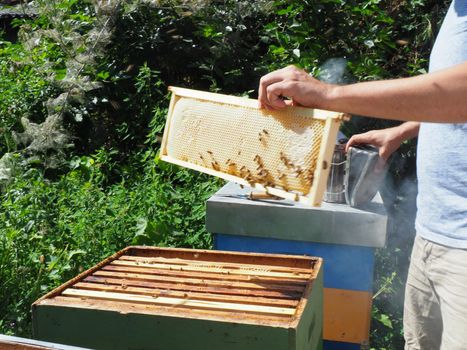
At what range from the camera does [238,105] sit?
188 centimetres

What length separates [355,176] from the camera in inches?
84.7

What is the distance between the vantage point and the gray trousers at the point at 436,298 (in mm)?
1731

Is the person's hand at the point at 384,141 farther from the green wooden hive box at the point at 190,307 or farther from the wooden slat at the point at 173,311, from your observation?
the wooden slat at the point at 173,311

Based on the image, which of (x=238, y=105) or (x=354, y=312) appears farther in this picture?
(x=354, y=312)

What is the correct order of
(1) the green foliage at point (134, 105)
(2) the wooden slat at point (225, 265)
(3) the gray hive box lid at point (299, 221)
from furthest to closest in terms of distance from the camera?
(1) the green foliage at point (134, 105), (3) the gray hive box lid at point (299, 221), (2) the wooden slat at point (225, 265)

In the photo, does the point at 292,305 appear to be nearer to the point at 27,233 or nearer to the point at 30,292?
the point at 30,292

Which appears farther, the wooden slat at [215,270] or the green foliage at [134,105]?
the green foliage at [134,105]

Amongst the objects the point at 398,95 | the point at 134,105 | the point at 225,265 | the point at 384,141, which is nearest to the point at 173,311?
the point at 225,265

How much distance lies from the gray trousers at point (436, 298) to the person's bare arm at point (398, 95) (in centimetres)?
52

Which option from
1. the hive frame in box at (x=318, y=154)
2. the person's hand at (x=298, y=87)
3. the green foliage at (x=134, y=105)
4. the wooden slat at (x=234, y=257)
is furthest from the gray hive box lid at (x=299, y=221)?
the green foliage at (x=134, y=105)

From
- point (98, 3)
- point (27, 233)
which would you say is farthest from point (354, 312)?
point (98, 3)

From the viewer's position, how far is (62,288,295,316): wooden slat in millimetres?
1566

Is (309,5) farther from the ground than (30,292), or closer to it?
farther from the ground

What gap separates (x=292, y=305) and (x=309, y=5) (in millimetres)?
2864
